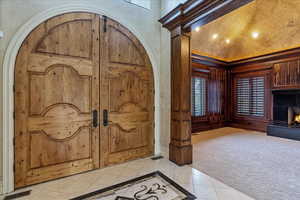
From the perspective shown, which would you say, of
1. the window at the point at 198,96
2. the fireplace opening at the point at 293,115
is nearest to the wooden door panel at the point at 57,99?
the window at the point at 198,96

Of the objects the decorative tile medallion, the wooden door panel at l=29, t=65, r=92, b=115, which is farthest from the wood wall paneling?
the wooden door panel at l=29, t=65, r=92, b=115

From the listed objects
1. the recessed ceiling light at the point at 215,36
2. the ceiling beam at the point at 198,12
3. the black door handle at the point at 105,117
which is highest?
the recessed ceiling light at the point at 215,36

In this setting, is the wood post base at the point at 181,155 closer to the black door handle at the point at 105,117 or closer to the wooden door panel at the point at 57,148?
the black door handle at the point at 105,117

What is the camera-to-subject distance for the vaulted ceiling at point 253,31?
14.2ft

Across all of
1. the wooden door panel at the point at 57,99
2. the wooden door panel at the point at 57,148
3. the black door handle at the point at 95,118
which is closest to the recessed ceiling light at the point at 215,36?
the wooden door panel at the point at 57,99

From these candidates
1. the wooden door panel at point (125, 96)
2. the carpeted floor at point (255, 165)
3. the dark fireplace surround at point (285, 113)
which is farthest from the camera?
the dark fireplace surround at point (285, 113)

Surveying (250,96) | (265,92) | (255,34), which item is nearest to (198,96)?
(250,96)

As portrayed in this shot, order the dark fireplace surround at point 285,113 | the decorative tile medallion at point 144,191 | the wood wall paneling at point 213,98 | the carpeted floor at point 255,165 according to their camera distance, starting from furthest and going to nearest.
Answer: the wood wall paneling at point 213,98, the dark fireplace surround at point 285,113, the carpeted floor at point 255,165, the decorative tile medallion at point 144,191

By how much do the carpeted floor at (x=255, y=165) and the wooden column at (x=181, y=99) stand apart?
38cm

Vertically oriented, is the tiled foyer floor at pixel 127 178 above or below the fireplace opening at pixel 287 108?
below

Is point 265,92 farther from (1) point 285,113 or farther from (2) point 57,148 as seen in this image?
(2) point 57,148

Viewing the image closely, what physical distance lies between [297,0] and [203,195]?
550 centimetres

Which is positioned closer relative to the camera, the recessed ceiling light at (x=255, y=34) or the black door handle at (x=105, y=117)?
the black door handle at (x=105, y=117)

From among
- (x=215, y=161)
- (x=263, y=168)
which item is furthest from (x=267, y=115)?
(x=215, y=161)
